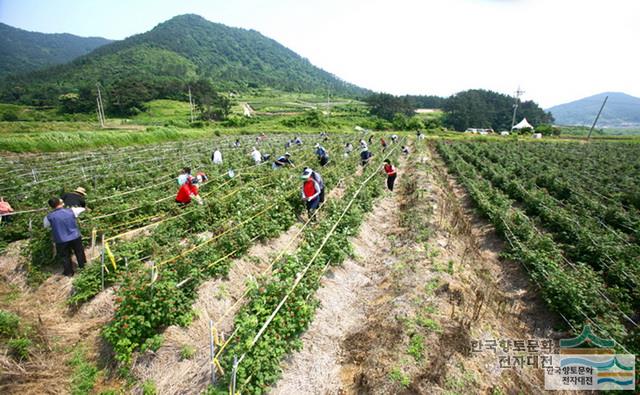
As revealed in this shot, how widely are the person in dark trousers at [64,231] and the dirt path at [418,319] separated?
531cm

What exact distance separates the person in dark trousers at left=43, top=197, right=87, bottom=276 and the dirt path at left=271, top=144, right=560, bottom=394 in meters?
5.31

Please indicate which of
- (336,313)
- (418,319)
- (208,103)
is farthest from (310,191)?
(208,103)

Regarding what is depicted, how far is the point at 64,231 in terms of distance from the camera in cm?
621

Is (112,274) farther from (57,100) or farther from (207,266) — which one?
(57,100)

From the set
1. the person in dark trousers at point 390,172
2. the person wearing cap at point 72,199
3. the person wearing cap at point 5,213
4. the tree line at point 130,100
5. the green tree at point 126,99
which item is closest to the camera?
the person wearing cap at point 72,199

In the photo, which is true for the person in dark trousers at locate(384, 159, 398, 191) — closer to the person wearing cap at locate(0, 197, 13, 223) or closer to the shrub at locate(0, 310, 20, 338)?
the shrub at locate(0, 310, 20, 338)

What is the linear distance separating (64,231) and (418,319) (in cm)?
725

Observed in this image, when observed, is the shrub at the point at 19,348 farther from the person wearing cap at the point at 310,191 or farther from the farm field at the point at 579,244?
the farm field at the point at 579,244

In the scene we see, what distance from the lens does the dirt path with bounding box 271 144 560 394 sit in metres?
4.41

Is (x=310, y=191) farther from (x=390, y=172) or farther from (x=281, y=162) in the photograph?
(x=281, y=162)

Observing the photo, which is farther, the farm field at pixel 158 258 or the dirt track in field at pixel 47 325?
Result: the farm field at pixel 158 258

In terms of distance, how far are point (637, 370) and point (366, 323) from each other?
3946 millimetres

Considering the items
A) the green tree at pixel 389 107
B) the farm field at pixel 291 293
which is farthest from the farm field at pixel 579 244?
the green tree at pixel 389 107

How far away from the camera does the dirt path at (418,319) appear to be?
4.41m
